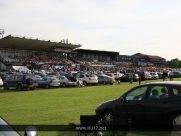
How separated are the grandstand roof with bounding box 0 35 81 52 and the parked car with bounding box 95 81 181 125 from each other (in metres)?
60.1

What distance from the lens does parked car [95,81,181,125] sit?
8.45 m

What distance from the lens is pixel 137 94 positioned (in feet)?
30.4

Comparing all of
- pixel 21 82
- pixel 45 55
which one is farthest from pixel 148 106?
pixel 45 55

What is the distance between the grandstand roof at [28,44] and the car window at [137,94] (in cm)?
6022

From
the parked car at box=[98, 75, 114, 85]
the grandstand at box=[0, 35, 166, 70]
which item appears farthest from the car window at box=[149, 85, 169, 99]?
the grandstand at box=[0, 35, 166, 70]

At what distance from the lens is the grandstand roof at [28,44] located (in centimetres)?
6831

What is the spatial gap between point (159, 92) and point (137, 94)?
763 mm

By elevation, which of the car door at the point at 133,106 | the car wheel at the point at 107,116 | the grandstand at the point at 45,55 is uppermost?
the grandstand at the point at 45,55

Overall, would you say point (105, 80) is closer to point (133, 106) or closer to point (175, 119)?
Result: point (133, 106)

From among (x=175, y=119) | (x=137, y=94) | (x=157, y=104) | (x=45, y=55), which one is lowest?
(x=175, y=119)

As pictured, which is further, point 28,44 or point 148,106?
point 28,44

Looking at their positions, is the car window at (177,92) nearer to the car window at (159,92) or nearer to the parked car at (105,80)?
the car window at (159,92)

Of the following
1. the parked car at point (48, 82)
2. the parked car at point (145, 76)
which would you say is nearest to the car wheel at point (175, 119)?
the parked car at point (48, 82)

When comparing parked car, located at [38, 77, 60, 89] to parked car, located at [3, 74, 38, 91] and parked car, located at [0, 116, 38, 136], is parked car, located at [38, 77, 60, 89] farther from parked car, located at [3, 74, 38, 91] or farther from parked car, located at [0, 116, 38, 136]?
parked car, located at [0, 116, 38, 136]
